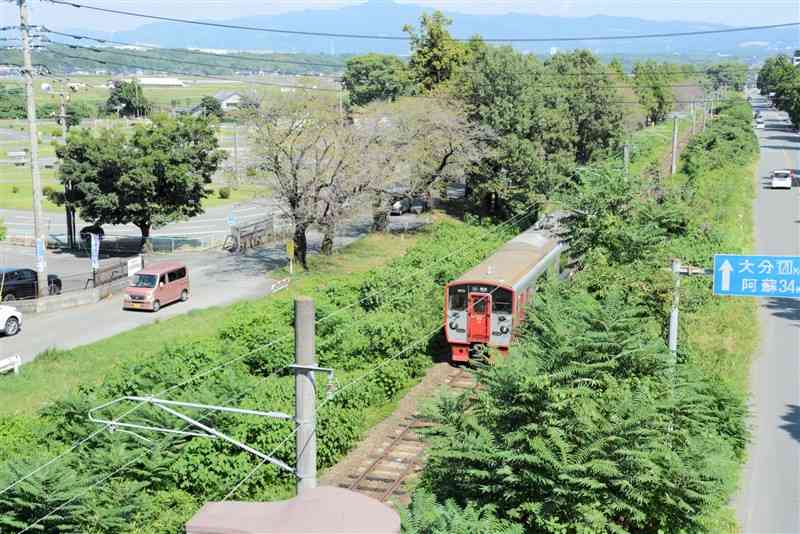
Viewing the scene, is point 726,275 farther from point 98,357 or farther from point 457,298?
point 98,357

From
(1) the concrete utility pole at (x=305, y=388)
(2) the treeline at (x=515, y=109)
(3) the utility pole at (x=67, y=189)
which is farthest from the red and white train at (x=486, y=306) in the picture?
(3) the utility pole at (x=67, y=189)

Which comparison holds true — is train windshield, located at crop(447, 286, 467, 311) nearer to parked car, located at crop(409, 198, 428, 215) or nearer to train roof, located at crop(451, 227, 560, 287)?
train roof, located at crop(451, 227, 560, 287)

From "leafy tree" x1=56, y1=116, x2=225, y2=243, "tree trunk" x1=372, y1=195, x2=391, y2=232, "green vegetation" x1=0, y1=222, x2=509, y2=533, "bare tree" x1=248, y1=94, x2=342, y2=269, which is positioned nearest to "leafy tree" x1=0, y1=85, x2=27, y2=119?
"tree trunk" x1=372, y1=195, x2=391, y2=232

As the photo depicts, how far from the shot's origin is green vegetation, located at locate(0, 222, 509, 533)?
1285 centimetres

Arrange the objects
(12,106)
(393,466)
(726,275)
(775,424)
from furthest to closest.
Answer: (12,106)
(775,424)
(393,466)
(726,275)

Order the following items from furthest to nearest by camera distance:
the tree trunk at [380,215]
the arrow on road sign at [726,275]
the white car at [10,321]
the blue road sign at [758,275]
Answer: the tree trunk at [380,215] < the white car at [10,321] < the arrow on road sign at [726,275] < the blue road sign at [758,275]

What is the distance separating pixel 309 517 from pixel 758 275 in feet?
31.6

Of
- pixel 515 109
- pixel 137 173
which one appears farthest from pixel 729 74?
pixel 137 173

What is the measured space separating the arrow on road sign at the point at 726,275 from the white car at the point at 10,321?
20.7m

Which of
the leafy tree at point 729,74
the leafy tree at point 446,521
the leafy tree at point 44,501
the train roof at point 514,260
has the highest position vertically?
the leafy tree at point 729,74

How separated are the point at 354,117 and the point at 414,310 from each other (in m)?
20.3

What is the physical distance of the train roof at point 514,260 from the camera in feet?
75.2

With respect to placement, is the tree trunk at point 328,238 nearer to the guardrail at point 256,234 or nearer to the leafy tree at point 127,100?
the guardrail at point 256,234

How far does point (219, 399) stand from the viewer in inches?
655
